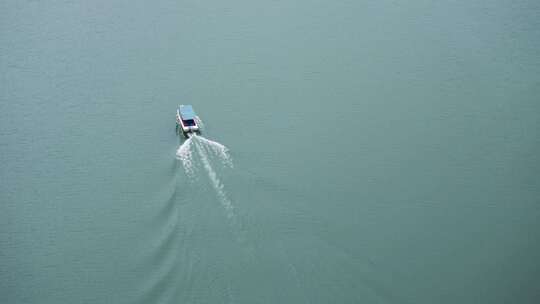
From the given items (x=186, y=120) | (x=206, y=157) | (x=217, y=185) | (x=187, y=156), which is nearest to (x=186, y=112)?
(x=186, y=120)

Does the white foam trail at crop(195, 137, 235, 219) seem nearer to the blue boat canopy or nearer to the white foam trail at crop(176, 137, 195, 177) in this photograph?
the white foam trail at crop(176, 137, 195, 177)

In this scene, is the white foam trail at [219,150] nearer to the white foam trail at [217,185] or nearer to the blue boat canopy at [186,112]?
the white foam trail at [217,185]

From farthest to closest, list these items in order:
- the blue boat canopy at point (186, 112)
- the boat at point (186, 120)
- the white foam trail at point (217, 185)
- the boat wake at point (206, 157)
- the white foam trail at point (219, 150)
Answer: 1. the blue boat canopy at point (186, 112)
2. the boat at point (186, 120)
3. the white foam trail at point (219, 150)
4. the boat wake at point (206, 157)
5. the white foam trail at point (217, 185)

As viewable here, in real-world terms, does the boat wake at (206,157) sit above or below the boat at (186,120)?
below

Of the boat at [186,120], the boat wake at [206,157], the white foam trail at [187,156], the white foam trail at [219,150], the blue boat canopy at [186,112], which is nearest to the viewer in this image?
the boat wake at [206,157]

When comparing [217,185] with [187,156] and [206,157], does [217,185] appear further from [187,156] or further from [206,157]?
[187,156]

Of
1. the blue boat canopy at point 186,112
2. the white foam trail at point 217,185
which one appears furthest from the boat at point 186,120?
the white foam trail at point 217,185

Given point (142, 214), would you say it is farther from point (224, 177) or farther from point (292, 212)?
point (292, 212)
